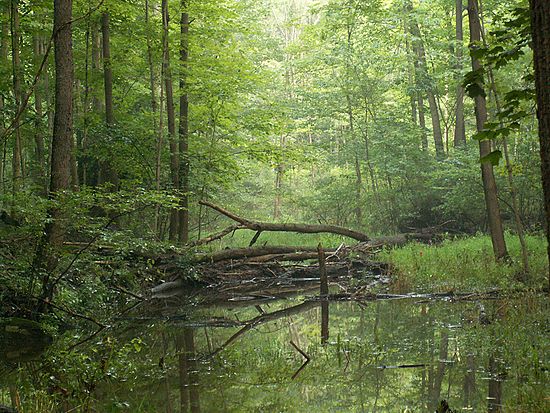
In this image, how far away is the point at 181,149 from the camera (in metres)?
16.7

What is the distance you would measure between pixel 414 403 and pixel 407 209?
17283 mm

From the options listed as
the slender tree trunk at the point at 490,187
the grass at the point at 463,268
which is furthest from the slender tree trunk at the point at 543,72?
the slender tree trunk at the point at 490,187

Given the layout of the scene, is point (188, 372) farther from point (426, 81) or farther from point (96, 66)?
point (426, 81)

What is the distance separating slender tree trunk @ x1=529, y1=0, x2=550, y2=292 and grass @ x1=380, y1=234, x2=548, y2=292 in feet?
28.3

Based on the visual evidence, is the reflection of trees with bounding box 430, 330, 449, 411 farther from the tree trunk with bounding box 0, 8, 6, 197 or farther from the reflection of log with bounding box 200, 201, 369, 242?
the tree trunk with bounding box 0, 8, 6, 197

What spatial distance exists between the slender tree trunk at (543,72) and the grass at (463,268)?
28.3 feet

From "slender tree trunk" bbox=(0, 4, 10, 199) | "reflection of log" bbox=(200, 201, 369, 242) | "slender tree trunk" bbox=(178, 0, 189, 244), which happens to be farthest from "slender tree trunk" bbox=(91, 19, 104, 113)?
"reflection of log" bbox=(200, 201, 369, 242)

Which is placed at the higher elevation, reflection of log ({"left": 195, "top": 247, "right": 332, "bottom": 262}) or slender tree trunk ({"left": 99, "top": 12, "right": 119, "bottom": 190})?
slender tree trunk ({"left": 99, "top": 12, "right": 119, "bottom": 190})

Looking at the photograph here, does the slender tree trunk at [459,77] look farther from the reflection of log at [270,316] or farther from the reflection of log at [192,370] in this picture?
the reflection of log at [192,370]

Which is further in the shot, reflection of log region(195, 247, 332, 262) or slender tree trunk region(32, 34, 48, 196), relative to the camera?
slender tree trunk region(32, 34, 48, 196)

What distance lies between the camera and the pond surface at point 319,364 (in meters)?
5.79

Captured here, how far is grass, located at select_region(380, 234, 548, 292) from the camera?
11.7m

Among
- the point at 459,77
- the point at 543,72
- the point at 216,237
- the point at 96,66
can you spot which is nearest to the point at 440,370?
the point at 543,72

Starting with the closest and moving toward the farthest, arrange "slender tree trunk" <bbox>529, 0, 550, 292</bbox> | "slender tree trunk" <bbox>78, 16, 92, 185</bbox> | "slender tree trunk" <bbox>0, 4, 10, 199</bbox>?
"slender tree trunk" <bbox>529, 0, 550, 292</bbox> → "slender tree trunk" <bbox>0, 4, 10, 199</bbox> → "slender tree trunk" <bbox>78, 16, 92, 185</bbox>
